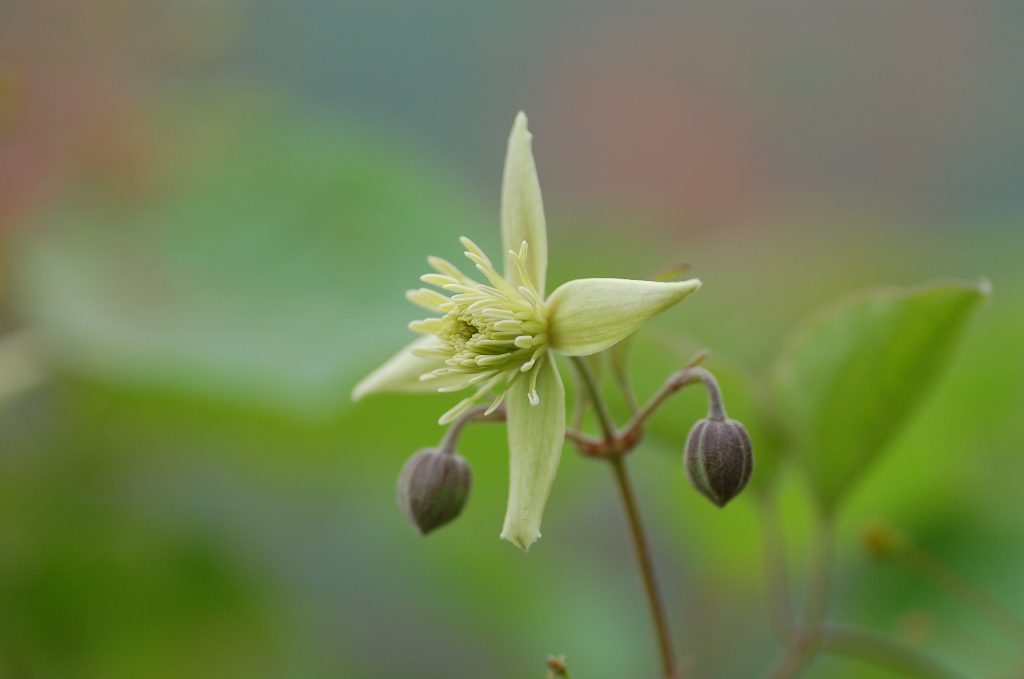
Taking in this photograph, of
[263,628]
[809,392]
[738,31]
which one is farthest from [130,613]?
[738,31]

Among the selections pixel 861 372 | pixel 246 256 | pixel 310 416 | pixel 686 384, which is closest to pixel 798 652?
pixel 861 372

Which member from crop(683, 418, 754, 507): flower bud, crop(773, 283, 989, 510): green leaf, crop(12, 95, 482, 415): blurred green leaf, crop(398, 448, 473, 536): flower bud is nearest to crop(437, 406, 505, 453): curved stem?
crop(398, 448, 473, 536): flower bud

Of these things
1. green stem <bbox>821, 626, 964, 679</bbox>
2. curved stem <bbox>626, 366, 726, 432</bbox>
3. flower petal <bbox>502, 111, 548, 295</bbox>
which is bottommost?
green stem <bbox>821, 626, 964, 679</bbox>

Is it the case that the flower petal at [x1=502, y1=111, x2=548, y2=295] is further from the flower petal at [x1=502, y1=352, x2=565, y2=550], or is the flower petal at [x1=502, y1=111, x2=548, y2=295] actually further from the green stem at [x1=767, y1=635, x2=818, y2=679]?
the green stem at [x1=767, y1=635, x2=818, y2=679]

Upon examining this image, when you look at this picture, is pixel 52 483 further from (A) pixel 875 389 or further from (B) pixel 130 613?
(A) pixel 875 389

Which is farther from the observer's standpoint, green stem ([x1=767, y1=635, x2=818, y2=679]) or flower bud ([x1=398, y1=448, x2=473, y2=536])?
green stem ([x1=767, y1=635, x2=818, y2=679])
